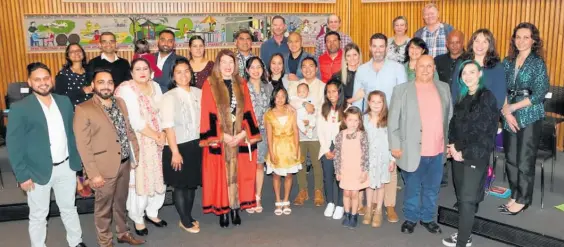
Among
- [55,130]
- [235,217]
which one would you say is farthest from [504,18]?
[55,130]

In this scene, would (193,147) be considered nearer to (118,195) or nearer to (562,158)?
(118,195)

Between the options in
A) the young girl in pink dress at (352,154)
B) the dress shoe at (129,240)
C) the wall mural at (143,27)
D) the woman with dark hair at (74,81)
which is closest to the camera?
the dress shoe at (129,240)

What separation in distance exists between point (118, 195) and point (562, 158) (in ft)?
20.5

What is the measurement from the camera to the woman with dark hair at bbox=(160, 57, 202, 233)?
4.33 m

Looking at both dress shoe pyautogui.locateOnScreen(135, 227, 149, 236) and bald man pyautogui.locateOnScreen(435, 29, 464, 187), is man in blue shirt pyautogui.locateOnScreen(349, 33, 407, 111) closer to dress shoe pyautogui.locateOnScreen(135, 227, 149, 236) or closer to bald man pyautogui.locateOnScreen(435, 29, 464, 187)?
bald man pyautogui.locateOnScreen(435, 29, 464, 187)

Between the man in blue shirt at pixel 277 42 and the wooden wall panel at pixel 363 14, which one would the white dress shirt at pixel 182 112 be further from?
the wooden wall panel at pixel 363 14

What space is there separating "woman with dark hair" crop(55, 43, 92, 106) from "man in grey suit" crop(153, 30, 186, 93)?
→ 78 centimetres

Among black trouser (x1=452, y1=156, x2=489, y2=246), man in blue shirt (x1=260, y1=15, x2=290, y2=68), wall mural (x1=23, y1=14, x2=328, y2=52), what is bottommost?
black trouser (x1=452, y1=156, x2=489, y2=246)

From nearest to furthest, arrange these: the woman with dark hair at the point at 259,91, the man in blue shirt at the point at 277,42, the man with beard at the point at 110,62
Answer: the woman with dark hair at the point at 259,91 → the man with beard at the point at 110,62 → the man in blue shirt at the point at 277,42

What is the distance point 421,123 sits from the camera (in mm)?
4273

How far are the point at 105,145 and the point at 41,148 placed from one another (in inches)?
18.3

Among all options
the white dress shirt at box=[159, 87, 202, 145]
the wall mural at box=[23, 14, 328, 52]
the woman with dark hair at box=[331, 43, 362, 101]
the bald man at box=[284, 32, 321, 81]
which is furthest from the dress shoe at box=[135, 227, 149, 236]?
the wall mural at box=[23, 14, 328, 52]

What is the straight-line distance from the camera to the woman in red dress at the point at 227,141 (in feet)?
14.7

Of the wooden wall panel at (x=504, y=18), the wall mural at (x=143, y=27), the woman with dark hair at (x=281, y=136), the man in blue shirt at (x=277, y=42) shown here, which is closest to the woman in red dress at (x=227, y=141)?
the woman with dark hair at (x=281, y=136)
